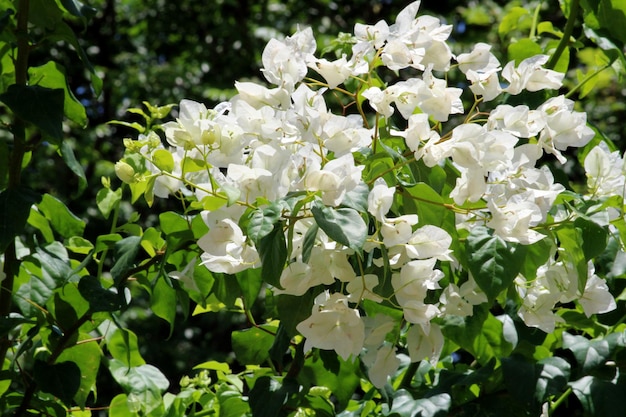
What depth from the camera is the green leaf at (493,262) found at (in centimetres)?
75

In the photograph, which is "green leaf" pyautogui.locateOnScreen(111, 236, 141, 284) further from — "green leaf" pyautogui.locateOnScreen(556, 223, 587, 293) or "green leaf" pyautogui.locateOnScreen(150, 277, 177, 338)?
"green leaf" pyautogui.locateOnScreen(556, 223, 587, 293)

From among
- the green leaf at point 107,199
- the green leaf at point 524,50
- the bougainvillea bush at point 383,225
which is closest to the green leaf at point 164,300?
the bougainvillea bush at point 383,225

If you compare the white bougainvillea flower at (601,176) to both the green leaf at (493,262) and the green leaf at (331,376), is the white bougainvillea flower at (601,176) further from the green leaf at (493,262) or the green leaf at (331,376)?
the green leaf at (331,376)

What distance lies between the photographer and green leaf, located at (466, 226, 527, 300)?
0.75 meters

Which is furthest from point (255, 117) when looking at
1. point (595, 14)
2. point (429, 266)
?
point (595, 14)

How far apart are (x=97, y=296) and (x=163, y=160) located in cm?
23

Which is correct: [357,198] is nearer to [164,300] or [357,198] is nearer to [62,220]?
[164,300]

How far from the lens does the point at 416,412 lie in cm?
94

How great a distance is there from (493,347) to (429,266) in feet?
1.05

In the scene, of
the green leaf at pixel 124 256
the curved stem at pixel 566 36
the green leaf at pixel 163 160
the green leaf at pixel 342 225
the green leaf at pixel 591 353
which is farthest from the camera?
the curved stem at pixel 566 36

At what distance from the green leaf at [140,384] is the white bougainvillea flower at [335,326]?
405 mm

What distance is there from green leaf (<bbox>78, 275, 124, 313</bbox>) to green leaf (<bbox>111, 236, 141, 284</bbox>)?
4cm

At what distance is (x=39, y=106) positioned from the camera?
0.94 metres

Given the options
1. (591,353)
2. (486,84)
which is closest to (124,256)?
(486,84)
